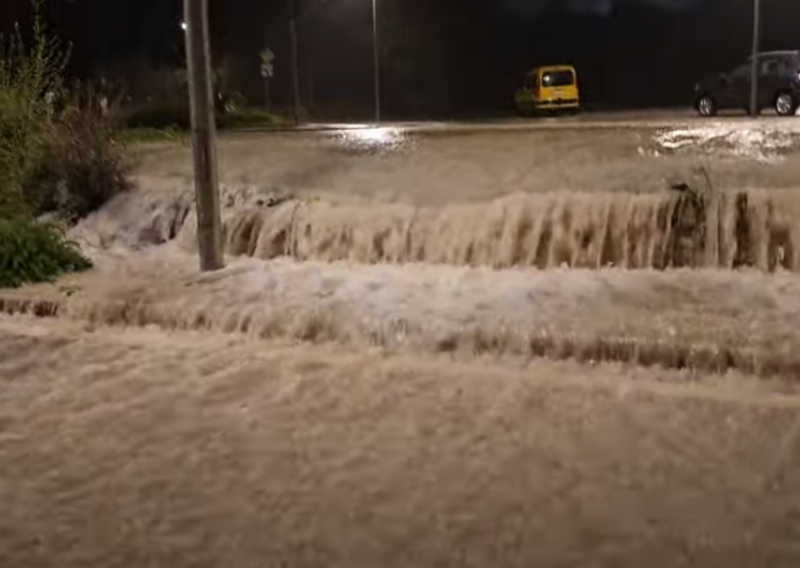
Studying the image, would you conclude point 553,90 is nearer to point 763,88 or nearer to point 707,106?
point 707,106

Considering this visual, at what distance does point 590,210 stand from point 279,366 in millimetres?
3969

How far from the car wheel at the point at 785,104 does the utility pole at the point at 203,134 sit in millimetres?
16773

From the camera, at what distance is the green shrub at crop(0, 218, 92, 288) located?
11.1 m

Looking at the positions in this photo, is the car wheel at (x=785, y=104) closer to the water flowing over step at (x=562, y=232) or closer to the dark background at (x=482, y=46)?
the dark background at (x=482, y=46)

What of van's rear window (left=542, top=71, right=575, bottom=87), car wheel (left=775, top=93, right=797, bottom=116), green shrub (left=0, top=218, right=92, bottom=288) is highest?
van's rear window (left=542, top=71, right=575, bottom=87)

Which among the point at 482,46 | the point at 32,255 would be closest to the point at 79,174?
the point at 32,255

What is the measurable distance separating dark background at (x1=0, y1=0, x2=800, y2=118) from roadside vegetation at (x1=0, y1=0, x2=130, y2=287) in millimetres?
24160

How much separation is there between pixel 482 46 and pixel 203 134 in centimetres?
3263

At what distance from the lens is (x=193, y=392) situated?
7.66 meters

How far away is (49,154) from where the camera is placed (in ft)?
44.8

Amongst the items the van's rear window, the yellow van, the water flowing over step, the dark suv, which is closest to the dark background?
the yellow van

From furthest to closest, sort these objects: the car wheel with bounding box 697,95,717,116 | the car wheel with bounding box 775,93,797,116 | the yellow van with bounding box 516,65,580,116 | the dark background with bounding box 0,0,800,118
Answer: the dark background with bounding box 0,0,800,118 < the yellow van with bounding box 516,65,580,116 < the car wheel with bounding box 697,95,717,116 < the car wheel with bounding box 775,93,797,116

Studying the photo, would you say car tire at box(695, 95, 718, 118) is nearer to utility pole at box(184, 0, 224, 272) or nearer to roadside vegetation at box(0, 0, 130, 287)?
roadside vegetation at box(0, 0, 130, 287)

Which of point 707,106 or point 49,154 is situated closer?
point 49,154
